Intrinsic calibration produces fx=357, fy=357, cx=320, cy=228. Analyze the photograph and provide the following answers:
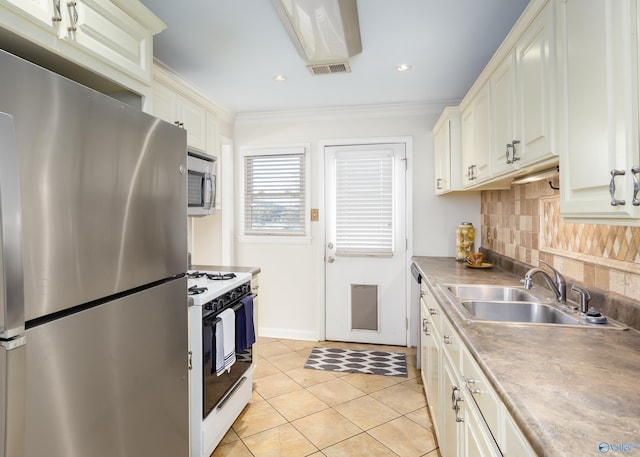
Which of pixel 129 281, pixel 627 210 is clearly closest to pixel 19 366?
pixel 129 281

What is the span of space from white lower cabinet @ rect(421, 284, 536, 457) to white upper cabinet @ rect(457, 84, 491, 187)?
2.93 feet

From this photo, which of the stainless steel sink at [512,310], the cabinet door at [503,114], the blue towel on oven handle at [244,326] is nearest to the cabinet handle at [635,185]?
the cabinet door at [503,114]

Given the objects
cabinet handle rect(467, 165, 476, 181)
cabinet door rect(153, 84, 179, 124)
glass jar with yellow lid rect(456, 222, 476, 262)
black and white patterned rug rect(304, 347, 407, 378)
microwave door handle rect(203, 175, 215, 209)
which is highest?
cabinet door rect(153, 84, 179, 124)

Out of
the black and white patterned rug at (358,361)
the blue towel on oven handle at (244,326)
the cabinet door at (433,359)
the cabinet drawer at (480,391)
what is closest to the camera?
the cabinet drawer at (480,391)

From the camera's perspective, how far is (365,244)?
372 cm

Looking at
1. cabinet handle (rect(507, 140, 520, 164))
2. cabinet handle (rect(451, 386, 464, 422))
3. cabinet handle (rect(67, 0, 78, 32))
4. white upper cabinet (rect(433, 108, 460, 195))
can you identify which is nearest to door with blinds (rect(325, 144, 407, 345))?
white upper cabinet (rect(433, 108, 460, 195))

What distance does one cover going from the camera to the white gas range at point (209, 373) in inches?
72.2

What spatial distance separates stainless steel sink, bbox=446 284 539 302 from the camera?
6.90ft

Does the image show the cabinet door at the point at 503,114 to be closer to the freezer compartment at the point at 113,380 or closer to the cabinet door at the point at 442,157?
the cabinet door at the point at 442,157

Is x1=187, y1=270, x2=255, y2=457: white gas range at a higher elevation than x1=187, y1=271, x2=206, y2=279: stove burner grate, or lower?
lower

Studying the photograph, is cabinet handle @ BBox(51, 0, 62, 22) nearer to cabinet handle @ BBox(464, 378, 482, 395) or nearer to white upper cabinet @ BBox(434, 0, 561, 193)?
white upper cabinet @ BBox(434, 0, 561, 193)

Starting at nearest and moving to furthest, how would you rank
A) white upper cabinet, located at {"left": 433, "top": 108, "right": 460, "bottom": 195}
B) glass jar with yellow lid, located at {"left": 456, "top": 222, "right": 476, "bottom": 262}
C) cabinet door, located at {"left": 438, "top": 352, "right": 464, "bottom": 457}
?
cabinet door, located at {"left": 438, "top": 352, "right": 464, "bottom": 457} → white upper cabinet, located at {"left": 433, "top": 108, "right": 460, "bottom": 195} → glass jar with yellow lid, located at {"left": 456, "top": 222, "right": 476, "bottom": 262}

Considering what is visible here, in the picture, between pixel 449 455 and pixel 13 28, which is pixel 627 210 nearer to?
pixel 449 455

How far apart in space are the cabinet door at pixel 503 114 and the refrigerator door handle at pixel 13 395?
6.15ft
